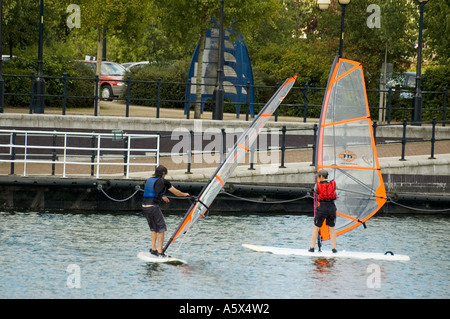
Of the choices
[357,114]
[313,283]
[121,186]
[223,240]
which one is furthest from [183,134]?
[313,283]

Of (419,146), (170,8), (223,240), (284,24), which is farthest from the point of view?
(284,24)

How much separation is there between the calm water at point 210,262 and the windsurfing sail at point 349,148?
110 centimetres

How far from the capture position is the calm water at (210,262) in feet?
47.9

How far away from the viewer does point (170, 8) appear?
1136 inches

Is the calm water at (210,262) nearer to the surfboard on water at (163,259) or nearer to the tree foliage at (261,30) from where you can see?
the surfboard on water at (163,259)

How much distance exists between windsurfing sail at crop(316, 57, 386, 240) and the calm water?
1099mm

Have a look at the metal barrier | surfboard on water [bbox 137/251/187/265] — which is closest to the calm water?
surfboard on water [bbox 137/251/187/265]

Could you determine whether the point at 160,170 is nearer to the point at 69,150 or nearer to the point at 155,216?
the point at 155,216

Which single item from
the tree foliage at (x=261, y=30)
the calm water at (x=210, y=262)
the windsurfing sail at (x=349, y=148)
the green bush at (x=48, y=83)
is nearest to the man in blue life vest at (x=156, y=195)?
the calm water at (x=210, y=262)

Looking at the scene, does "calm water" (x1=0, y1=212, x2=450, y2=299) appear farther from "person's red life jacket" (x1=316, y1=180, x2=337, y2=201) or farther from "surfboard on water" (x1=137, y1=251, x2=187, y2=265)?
"person's red life jacket" (x1=316, y1=180, x2=337, y2=201)

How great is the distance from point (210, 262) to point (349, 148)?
10.7ft
